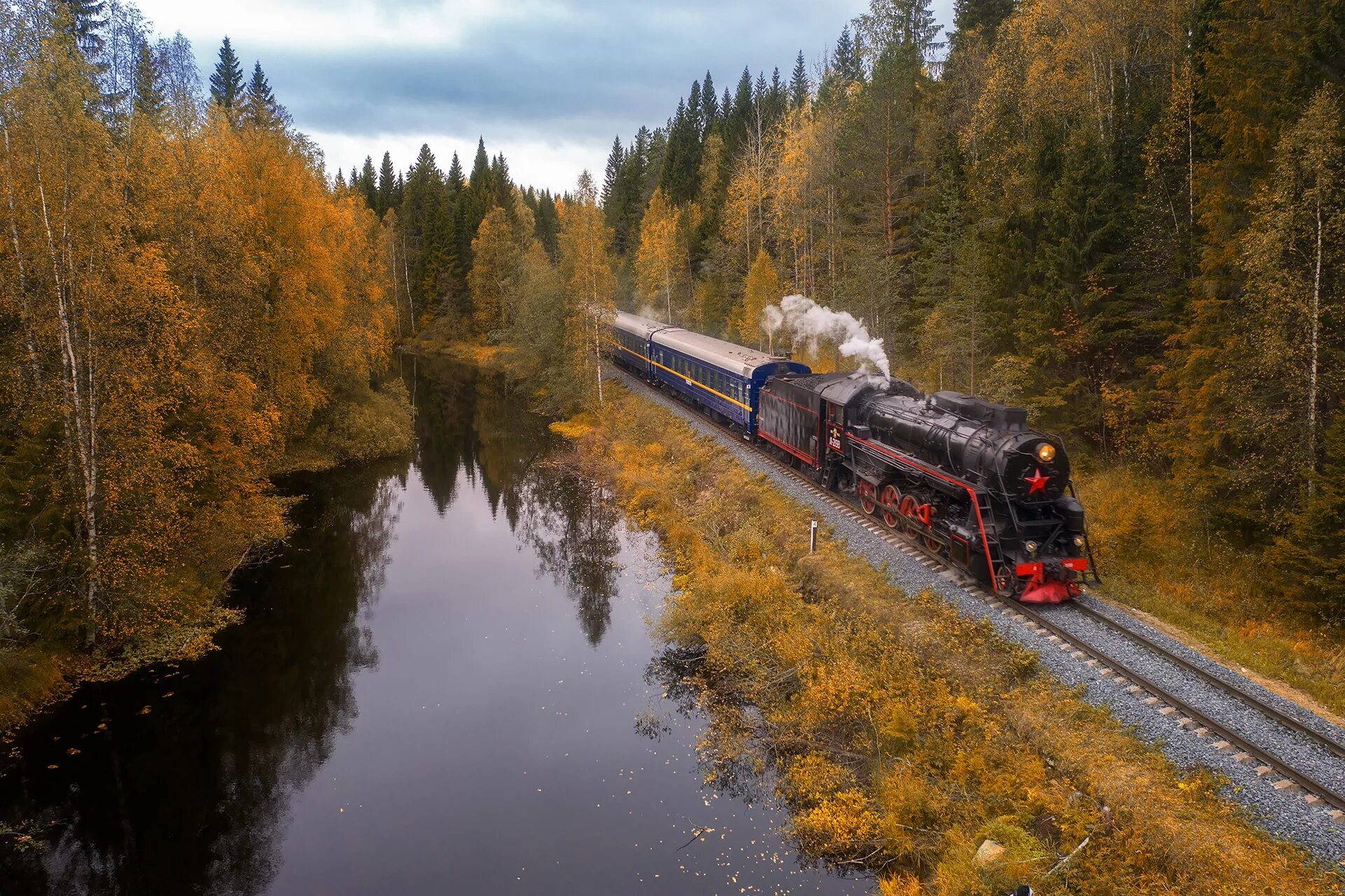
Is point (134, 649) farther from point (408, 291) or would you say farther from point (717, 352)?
point (408, 291)

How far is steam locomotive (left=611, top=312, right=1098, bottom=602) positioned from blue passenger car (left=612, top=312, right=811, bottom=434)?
0.25 m

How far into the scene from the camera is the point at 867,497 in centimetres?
1977

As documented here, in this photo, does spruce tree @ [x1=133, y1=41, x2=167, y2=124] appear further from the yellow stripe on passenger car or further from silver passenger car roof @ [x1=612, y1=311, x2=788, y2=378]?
the yellow stripe on passenger car

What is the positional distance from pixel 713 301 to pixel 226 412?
3277 centimetres

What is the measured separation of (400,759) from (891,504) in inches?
481

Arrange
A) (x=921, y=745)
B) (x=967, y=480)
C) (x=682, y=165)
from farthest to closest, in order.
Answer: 1. (x=682, y=165)
2. (x=967, y=480)
3. (x=921, y=745)

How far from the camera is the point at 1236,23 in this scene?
52.4ft

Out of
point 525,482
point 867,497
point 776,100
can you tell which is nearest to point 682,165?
point 776,100

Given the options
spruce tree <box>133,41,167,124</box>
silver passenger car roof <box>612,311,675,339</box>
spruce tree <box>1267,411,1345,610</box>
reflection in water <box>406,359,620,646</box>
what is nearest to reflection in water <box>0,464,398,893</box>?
reflection in water <box>406,359,620,646</box>

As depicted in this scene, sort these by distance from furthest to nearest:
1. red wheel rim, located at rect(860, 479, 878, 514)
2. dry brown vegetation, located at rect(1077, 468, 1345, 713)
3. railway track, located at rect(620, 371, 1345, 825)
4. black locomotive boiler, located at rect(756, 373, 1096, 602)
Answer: red wheel rim, located at rect(860, 479, 878, 514), black locomotive boiler, located at rect(756, 373, 1096, 602), dry brown vegetation, located at rect(1077, 468, 1345, 713), railway track, located at rect(620, 371, 1345, 825)

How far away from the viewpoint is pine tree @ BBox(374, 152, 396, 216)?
7362cm

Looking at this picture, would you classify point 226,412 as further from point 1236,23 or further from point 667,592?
point 1236,23

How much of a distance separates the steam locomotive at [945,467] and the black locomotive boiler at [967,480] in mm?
27

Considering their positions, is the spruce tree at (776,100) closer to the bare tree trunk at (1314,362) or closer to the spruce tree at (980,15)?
the spruce tree at (980,15)
